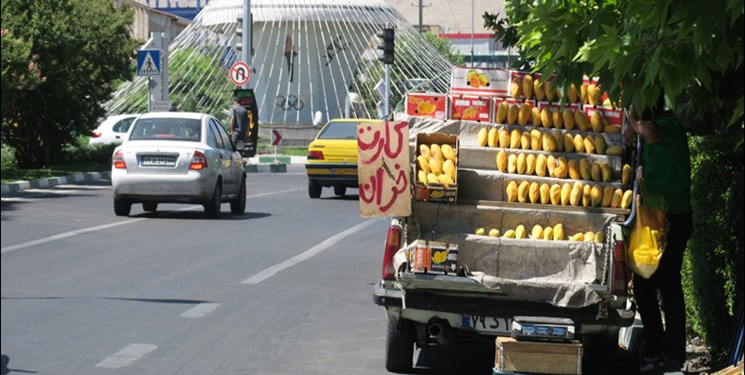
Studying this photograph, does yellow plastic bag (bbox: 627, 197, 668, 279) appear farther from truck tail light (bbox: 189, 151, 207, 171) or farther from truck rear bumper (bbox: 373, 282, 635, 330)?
truck tail light (bbox: 189, 151, 207, 171)

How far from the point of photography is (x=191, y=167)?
69.9ft

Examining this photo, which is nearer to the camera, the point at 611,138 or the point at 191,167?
the point at 611,138

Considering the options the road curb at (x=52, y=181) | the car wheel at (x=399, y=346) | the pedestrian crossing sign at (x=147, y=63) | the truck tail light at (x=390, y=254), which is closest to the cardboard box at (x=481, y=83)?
the truck tail light at (x=390, y=254)

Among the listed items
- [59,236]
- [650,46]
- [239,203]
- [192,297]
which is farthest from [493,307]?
[239,203]

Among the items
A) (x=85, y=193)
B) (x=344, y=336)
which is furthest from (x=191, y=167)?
(x=344, y=336)

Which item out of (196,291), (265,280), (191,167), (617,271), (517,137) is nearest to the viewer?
(617,271)

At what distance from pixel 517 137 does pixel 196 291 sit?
4372mm

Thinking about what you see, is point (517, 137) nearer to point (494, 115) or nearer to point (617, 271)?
point (494, 115)

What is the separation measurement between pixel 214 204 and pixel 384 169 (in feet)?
42.4

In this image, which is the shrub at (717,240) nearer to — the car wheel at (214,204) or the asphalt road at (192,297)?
the asphalt road at (192,297)

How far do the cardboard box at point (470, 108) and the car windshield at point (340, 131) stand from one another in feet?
61.9

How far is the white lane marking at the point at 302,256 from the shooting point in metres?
14.3

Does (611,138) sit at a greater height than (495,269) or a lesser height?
greater

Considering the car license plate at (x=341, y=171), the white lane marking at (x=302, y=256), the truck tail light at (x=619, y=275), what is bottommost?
the white lane marking at (x=302, y=256)
